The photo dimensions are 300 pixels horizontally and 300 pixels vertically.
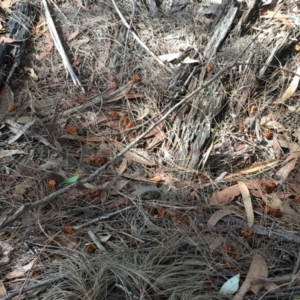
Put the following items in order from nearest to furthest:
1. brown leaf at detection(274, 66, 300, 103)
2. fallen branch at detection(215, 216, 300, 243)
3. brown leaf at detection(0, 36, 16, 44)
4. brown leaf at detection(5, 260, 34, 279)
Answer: brown leaf at detection(5, 260, 34, 279) → fallen branch at detection(215, 216, 300, 243) → brown leaf at detection(274, 66, 300, 103) → brown leaf at detection(0, 36, 16, 44)

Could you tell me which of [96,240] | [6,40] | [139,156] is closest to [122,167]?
[139,156]

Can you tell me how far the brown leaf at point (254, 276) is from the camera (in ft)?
A: 7.22

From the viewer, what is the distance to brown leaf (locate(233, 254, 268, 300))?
220cm

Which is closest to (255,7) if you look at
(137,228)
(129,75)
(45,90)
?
(129,75)

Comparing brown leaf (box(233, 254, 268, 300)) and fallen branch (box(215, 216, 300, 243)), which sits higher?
fallen branch (box(215, 216, 300, 243))

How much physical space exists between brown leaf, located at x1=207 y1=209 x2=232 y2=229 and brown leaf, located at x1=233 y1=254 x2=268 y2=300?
0.87 feet

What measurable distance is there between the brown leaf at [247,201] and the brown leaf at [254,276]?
8.6 inches

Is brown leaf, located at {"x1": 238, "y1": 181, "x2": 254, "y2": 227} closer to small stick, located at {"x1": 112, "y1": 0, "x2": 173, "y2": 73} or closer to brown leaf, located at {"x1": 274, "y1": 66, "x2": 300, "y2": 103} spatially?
brown leaf, located at {"x1": 274, "y1": 66, "x2": 300, "y2": 103}

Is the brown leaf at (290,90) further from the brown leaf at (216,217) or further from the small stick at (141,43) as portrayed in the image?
the brown leaf at (216,217)

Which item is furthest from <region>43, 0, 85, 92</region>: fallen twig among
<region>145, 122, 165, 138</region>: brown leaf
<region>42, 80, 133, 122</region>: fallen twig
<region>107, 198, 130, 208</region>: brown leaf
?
<region>107, 198, 130, 208</region>: brown leaf

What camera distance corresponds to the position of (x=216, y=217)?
8.23 feet

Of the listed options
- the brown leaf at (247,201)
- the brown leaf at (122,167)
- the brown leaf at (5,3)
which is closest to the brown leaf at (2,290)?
the brown leaf at (122,167)

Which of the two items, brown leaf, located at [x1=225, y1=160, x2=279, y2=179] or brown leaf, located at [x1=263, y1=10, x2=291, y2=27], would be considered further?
brown leaf, located at [x1=263, y1=10, x2=291, y2=27]

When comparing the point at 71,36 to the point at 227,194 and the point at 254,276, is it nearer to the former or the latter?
the point at 227,194
